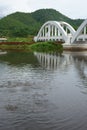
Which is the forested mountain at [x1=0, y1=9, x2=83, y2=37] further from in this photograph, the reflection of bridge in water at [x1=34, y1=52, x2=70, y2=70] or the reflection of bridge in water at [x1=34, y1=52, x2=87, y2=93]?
the reflection of bridge in water at [x1=34, y1=52, x2=87, y2=93]

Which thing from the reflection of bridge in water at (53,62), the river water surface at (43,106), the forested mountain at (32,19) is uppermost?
the forested mountain at (32,19)

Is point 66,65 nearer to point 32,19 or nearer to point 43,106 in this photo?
point 43,106

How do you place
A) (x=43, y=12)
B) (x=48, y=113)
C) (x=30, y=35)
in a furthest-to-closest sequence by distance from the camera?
1. (x=43, y=12)
2. (x=30, y=35)
3. (x=48, y=113)

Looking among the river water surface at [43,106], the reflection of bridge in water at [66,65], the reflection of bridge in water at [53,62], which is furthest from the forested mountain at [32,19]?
the river water surface at [43,106]

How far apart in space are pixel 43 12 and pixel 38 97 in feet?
571

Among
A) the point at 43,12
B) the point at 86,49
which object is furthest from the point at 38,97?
the point at 43,12

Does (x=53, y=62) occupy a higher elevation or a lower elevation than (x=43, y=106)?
lower

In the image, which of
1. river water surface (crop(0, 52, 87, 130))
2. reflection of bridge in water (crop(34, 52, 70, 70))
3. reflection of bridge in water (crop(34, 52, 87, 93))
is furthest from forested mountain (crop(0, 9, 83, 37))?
river water surface (crop(0, 52, 87, 130))

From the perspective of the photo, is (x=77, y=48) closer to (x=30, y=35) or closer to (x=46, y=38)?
(x=46, y=38)

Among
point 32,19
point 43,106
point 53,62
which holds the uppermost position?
point 32,19

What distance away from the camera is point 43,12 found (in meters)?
186

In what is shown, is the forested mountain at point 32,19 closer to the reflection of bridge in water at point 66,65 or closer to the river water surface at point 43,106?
the reflection of bridge in water at point 66,65

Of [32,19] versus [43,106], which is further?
[32,19]

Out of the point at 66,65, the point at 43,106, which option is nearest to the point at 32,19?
the point at 66,65
